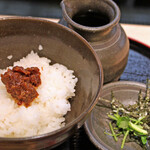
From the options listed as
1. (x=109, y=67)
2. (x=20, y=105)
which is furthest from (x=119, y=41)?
(x=20, y=105)

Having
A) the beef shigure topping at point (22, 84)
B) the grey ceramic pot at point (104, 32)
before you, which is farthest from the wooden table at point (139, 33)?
the beef shigure topping at point (22, 84)

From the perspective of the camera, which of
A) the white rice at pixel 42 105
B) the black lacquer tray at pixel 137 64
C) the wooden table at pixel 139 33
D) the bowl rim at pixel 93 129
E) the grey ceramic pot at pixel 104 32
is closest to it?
the white rice at pixel 42 105

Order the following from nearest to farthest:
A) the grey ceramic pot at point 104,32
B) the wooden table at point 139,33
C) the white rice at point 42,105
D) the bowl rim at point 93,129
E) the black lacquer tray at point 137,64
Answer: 1. the white rice at point 42,105
2. the bowl rim at point 93,129
3. the grey ceramic pot at point 104,32
4. the black lacquer tray at point 137,64
5. the wooden table at point 139,33

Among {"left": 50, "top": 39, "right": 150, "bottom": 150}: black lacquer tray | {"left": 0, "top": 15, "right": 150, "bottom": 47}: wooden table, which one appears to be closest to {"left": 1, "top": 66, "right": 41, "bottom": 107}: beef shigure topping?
{"left": 50, "top": 39, "right": 150, "bottom": 150}: black lacquer tray

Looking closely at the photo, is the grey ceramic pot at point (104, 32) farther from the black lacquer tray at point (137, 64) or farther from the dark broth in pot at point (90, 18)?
the black lacquer tray at point (137, 64)

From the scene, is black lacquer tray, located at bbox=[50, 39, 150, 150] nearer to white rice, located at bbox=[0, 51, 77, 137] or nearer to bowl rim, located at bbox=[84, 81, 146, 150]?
bowl rim, located at bbox=[84, 81, 146, 150]

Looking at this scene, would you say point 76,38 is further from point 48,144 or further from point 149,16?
point 149,16

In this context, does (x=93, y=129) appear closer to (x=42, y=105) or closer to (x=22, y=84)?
(x=42, y=105)
